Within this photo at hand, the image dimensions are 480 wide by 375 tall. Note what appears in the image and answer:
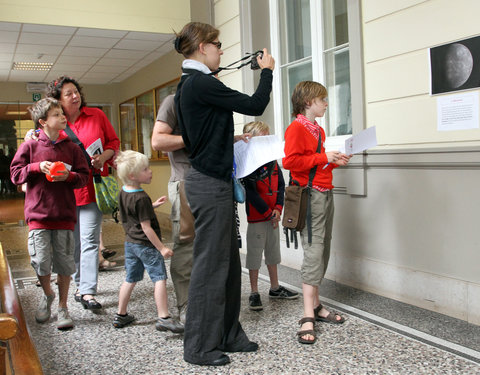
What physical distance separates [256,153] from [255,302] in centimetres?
130

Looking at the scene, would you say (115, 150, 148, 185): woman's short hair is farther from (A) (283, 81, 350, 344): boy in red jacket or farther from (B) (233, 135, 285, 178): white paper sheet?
(A) (283, 81, 350, 344): boy in red jacket

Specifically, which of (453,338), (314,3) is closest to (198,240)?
(453,338)

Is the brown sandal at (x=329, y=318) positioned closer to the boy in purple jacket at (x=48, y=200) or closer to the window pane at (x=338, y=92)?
the boy in purple jacket at (x=48, y=200)

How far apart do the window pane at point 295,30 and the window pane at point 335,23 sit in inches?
11.5

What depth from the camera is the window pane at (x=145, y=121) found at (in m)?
10.2

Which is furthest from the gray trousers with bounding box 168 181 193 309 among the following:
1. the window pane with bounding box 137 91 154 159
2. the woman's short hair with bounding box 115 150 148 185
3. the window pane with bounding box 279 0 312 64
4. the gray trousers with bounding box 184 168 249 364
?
the window pane with bounding box 137 91 154 159

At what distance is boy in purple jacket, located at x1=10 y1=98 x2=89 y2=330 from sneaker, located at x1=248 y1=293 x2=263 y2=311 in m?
1.29

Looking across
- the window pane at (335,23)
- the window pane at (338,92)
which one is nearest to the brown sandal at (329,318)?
the window pane at (338,92)

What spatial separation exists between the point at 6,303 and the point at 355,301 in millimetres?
2469

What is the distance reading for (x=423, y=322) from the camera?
10.1ft

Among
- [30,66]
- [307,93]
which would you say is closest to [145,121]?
[30,66]

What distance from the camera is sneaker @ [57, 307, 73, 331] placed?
10.5 ft

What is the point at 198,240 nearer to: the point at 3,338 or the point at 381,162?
the point at 3,338

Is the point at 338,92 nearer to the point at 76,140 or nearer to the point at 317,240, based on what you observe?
the point at 317,240
